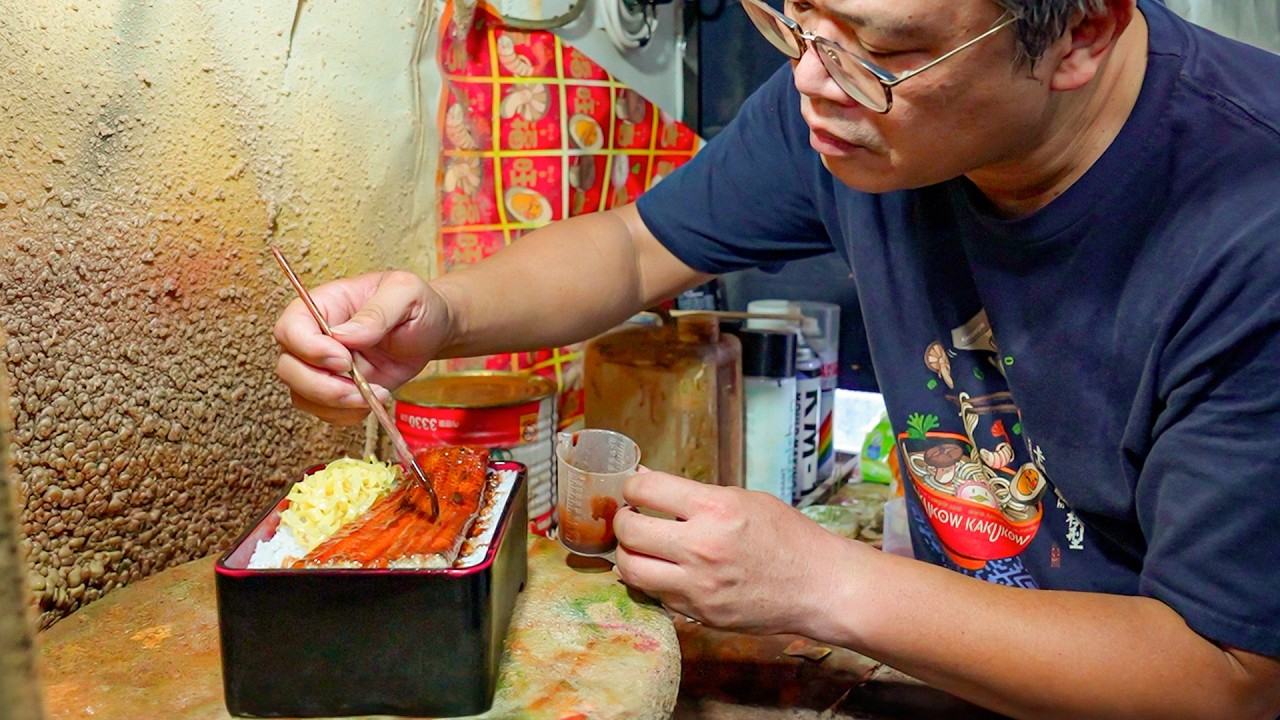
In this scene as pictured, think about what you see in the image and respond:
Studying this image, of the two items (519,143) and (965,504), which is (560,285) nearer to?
(519,143)

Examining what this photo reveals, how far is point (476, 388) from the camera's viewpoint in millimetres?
1556

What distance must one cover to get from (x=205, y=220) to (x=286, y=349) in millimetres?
224

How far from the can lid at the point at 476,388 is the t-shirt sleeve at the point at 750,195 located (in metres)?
0.31

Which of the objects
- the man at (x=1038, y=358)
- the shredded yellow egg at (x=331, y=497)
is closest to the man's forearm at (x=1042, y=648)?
the man at (x=1038, y=358)

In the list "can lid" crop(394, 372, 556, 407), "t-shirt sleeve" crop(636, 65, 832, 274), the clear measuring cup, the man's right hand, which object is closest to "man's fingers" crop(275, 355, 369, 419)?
the man's right hand

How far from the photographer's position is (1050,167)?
3.16 feet

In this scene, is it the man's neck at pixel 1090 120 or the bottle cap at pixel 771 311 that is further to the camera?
the bottle cap at pixel 771 311

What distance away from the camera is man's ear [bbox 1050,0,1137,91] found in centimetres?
84

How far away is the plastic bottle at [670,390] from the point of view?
1615 millimetres

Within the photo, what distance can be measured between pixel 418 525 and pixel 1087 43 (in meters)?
0.76

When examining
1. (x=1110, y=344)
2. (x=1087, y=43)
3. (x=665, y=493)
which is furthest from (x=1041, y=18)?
(x=665, y=493)

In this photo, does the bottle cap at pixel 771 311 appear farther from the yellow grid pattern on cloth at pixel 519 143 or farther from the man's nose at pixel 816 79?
the man's nose at pixel 816 79

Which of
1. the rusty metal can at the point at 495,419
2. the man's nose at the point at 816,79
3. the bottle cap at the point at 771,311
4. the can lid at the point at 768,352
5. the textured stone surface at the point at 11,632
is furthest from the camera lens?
the bottle cap at the point at 771,311

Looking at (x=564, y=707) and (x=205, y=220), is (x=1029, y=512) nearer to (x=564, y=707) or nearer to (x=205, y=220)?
(x=564, y=707)
